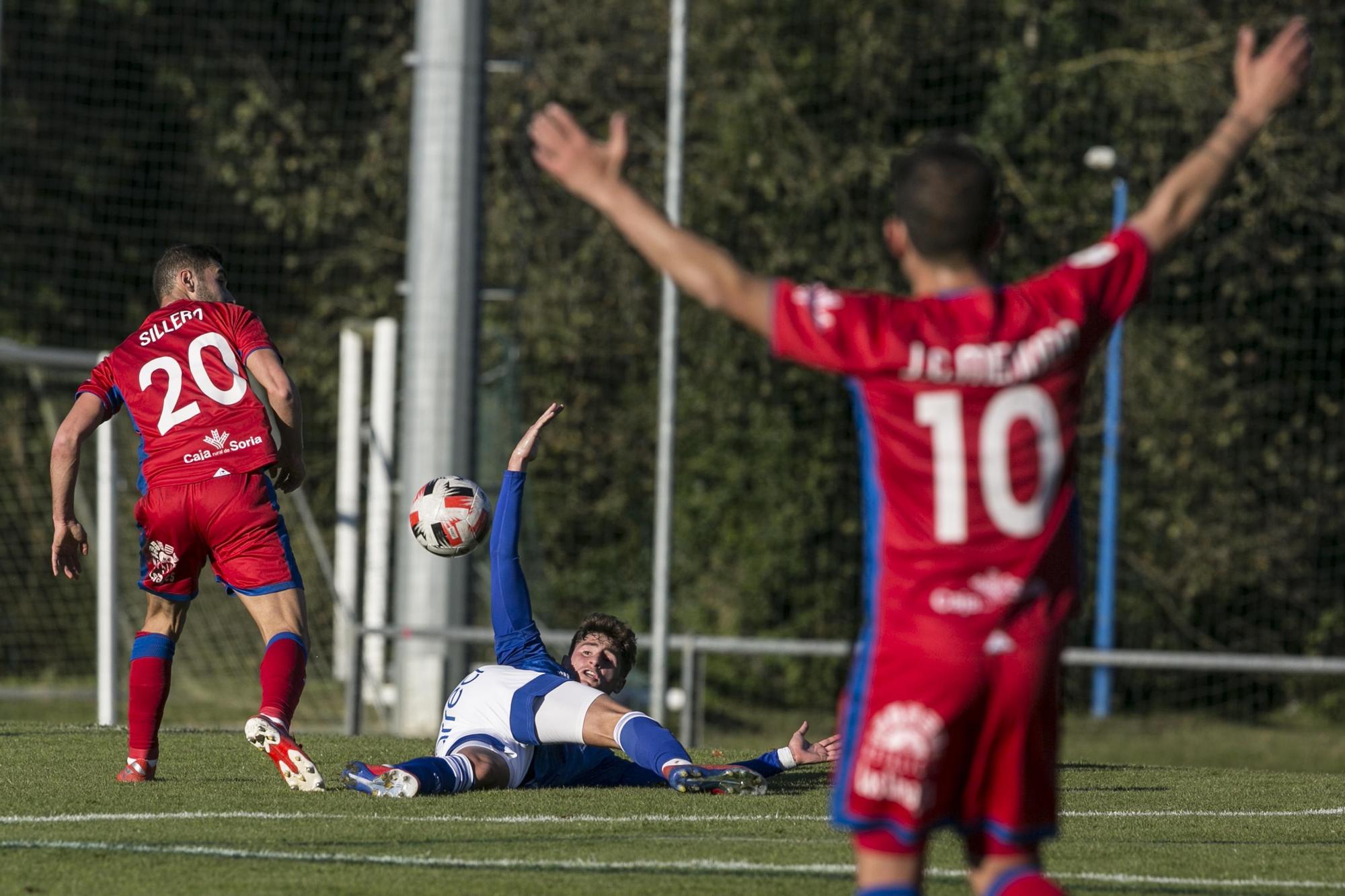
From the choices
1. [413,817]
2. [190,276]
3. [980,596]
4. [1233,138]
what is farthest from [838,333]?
[190,276]

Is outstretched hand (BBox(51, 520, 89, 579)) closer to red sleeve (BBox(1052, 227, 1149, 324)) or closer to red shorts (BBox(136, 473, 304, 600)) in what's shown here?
red shorts (BBox(136, 473, 304, 600))

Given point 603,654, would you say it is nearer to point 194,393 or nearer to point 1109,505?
point 194,393

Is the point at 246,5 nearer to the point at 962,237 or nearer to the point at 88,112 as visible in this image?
the point at 88,112

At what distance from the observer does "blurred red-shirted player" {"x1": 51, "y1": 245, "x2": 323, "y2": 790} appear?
6.47 m

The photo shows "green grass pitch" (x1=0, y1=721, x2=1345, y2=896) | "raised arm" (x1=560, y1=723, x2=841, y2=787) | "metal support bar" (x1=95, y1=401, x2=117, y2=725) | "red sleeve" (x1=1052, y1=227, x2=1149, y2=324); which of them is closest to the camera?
"red sleeve" (x1=1052, y1=227, x2=1149, y2=324)

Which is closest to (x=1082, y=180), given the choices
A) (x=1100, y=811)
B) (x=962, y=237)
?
(x=1100, y=811)

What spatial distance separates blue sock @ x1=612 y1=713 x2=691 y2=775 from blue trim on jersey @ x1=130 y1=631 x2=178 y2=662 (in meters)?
1.60

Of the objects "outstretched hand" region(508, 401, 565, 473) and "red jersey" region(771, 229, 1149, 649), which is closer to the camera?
"red jersey" region(771, 229, 1149, 649)

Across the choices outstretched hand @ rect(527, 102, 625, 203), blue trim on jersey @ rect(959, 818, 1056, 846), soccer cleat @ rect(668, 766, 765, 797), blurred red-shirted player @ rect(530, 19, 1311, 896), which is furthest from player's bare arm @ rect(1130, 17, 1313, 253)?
soccer cleat @ rect(668, 766, 765, 797)

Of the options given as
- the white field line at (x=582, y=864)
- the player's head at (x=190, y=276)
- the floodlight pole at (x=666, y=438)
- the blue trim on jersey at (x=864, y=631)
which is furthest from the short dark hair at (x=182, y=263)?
the floodlight pole at (x=666, y=438)

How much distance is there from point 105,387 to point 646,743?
2.21 metres

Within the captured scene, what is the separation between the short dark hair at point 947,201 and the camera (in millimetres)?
3471

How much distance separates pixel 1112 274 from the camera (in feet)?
11.7

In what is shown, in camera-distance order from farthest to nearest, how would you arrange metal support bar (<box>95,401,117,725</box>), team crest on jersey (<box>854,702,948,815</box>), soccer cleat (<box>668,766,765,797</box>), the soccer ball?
metal support bar (<box>95,401,117,725</box>), the soccer ball, soccer cleat (<box>668,766,765,797</box>), team crest on jersey (<box>854,702,948,815</box>)
